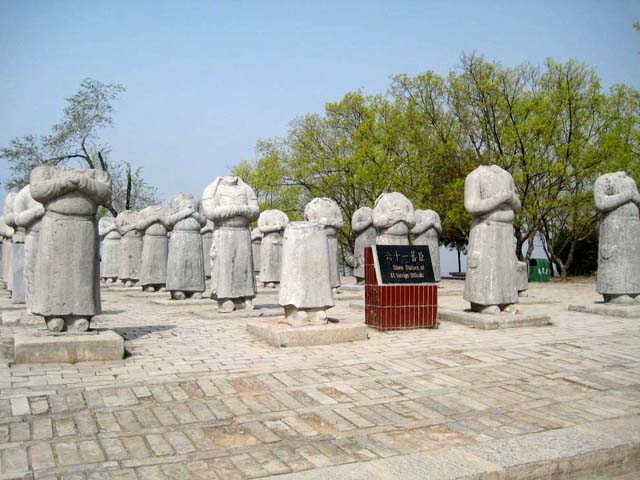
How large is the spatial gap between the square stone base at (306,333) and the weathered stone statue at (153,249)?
335 inches

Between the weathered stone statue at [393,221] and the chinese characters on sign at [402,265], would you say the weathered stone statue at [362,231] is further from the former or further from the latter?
the chinese characters on sign at [402,265]

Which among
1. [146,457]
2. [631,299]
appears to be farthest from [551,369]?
[631,299]

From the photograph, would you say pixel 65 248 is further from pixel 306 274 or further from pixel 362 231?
pixel 362 231

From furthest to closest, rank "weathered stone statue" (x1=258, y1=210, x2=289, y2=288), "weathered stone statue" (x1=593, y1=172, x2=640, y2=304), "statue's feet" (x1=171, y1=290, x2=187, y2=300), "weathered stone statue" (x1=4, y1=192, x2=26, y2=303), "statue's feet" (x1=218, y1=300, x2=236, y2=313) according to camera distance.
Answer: "weathered stone statue" (x1=258, y1=210, x2=289, y2=288) → "statue's feet" (x1=171, y1=290, x2=187, y2=300) → "weathered stone statue" (x1=4, y1=192, x2=26, y2=303) → "weathered stone statue" (x1=593, y1=172, x2=640, y2=304) → "statue's feet" (x1=218, y1=300, x2=236, y2=313)

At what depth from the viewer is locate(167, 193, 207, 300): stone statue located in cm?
1326

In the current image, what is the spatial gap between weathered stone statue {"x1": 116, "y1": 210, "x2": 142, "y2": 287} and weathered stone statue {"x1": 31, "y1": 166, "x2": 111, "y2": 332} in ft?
39.8

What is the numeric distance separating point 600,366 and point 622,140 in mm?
19177

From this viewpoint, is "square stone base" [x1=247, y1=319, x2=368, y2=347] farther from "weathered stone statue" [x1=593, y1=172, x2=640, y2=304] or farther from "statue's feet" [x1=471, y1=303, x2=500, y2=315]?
"weathered stone statue" [x1=593, y1=172, x2=640, y2=304]

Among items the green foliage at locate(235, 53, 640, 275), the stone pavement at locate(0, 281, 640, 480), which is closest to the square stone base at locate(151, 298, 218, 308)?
the stone pavement at locate(0, 281, 640, 480)

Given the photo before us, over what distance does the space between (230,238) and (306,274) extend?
293cm

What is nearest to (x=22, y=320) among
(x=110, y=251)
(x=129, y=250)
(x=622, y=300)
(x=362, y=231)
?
(x=129, y=250)

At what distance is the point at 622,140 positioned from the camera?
2355 centimetres

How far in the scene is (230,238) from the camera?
424 inches

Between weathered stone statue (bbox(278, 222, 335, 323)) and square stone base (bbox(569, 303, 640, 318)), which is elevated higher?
weathered stone statue (bbox(278, 222, 335, 323))
